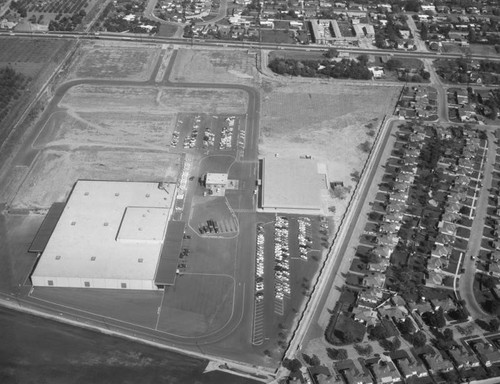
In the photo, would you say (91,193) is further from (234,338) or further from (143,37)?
(143,37)

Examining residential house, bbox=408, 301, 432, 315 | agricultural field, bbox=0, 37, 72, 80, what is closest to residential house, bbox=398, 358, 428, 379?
residential house, bbox=408, 301, 432, 315

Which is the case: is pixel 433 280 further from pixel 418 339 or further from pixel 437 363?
pixel 437 363

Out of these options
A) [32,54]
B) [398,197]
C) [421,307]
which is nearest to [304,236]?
[398,197]

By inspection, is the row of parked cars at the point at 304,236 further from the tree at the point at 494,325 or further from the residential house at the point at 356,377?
the tree at the point at 494,325

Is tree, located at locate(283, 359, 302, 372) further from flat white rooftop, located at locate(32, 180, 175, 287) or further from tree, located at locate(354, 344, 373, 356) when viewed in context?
flat white rooftop, located at locate(32, 180, 175, 287)

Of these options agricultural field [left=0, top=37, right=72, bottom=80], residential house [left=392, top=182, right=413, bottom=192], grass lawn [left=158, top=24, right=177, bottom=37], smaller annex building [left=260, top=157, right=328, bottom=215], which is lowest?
residential house [left=392, top=182, right=413, bottom=192]

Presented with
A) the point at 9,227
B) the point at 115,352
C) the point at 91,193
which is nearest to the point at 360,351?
the point at 115,352
